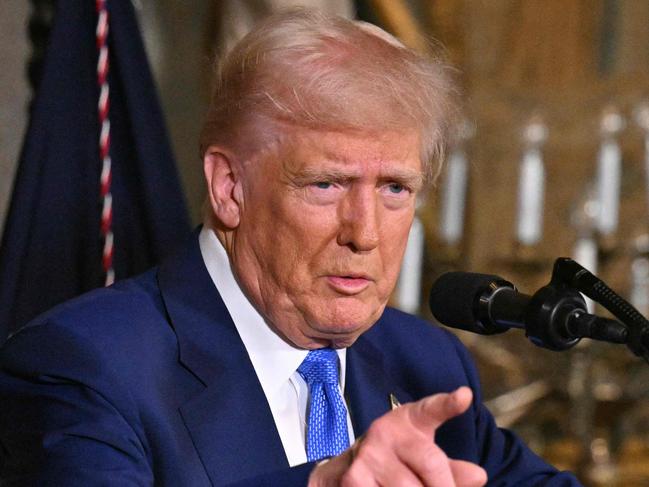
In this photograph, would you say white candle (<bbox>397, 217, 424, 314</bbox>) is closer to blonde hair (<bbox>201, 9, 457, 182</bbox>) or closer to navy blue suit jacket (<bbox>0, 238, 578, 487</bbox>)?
navy blue suit jacket (<bbox>0, 238, 578, 487</bbox>)

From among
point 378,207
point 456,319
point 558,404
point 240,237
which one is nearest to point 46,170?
point 240,237

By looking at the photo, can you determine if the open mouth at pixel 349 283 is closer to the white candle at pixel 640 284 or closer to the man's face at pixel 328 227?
the man's face at pixel 328 227

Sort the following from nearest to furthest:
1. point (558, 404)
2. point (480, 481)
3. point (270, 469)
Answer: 1. point (480, 481)
2. point (270, 469)
3. point (558, 404)

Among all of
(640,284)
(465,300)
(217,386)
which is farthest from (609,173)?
(465,300)

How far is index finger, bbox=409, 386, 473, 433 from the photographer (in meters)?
1.69

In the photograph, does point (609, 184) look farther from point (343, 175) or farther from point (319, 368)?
point (343, 175)

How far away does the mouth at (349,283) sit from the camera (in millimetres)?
2389

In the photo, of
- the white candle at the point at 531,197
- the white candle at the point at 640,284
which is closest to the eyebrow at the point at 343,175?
the white candle at the point at 640,284

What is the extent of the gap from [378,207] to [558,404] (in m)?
3.40

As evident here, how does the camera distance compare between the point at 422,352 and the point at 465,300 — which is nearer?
the point at 465,300

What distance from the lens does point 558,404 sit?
556 cm

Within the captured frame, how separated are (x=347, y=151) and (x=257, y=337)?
0.44 meters

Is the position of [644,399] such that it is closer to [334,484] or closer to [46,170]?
[46,170]

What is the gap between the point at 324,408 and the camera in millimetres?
2492
